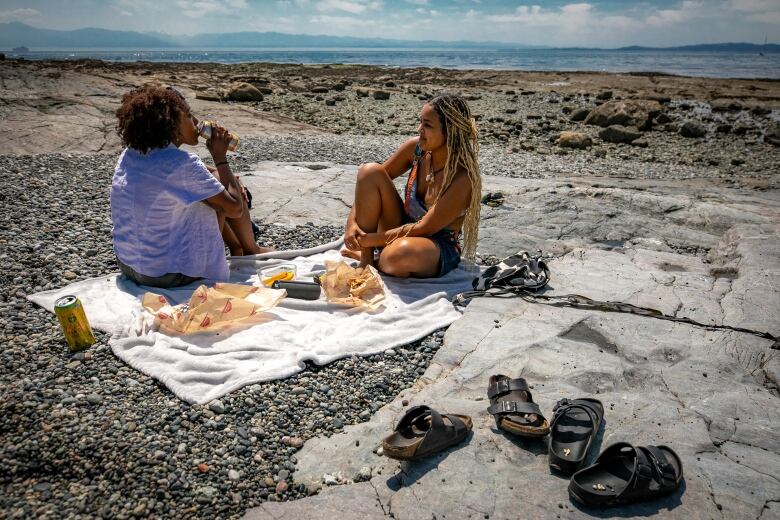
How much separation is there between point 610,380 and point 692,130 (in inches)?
568

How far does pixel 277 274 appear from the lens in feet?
17.2

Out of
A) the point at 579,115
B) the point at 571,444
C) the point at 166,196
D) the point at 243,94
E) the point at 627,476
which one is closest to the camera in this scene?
the point at 627,476

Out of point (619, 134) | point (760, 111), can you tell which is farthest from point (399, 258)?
point (760, 111)

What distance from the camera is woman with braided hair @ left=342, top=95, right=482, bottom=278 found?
4.84 meters

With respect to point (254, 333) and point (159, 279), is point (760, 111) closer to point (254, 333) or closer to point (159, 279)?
point (254, 333)

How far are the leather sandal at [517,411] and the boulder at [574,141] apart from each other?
11.9 metres

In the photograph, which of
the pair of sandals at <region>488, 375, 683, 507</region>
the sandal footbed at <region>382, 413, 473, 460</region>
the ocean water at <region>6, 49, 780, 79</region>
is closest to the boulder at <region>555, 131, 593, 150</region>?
the pair of sandals at <region>488, 375, 683, 507</region>

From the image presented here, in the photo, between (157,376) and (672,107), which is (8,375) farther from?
(672,107)

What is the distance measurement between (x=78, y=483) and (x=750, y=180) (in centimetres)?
1195

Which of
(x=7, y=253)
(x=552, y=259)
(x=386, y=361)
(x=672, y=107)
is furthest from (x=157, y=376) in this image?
(x=672, y=107)

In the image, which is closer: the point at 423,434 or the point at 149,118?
the point at 423,434

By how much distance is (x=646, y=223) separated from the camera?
264 inches

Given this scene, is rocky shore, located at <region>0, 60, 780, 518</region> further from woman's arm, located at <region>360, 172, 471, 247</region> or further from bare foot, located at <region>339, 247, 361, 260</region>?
woman's arm, located at <region>360, 172, 471, 247</region>

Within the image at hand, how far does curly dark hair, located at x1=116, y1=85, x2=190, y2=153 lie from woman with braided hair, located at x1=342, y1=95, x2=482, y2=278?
1.77 metres
